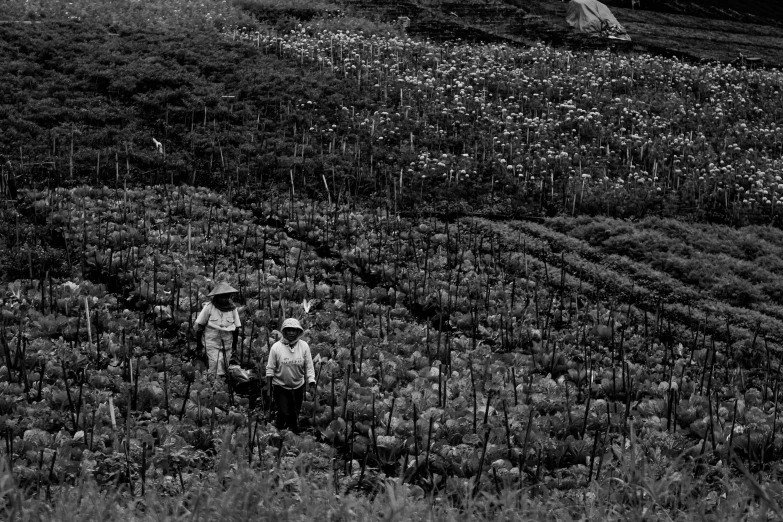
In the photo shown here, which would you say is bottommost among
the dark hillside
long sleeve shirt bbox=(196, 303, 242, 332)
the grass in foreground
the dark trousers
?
the dark trousers

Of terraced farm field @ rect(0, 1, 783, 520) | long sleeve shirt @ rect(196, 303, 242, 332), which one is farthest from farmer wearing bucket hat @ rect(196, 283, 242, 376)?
terraced farm field @ rect(0, 1, 783, 520)

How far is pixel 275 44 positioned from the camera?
111 feet

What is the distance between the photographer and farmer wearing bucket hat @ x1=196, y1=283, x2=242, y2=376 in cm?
1098

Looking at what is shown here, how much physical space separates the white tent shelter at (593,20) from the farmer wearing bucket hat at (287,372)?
35.3 metres

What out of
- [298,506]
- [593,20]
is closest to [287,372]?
[298,506]

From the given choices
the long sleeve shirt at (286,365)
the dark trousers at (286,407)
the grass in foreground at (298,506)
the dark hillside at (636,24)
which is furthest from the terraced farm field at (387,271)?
the dark hillside at (636,24)

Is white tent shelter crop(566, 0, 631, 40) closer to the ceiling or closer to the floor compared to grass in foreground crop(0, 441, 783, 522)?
closer to the ceiling

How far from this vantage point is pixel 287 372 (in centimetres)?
985

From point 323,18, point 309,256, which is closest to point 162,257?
point 309,256

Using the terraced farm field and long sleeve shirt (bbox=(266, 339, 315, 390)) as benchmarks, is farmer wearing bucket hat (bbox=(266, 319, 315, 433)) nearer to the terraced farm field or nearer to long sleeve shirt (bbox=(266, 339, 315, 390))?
long sleeve shirt (bbox=(266, 339, 315, 390))

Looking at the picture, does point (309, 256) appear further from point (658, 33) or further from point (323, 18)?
point (658, 33)

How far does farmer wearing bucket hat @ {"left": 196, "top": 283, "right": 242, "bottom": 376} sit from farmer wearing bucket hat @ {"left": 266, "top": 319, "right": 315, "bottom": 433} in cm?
127

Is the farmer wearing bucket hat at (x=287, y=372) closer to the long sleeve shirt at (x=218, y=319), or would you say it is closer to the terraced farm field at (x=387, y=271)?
the terraced farm field at (x=387, y=271)

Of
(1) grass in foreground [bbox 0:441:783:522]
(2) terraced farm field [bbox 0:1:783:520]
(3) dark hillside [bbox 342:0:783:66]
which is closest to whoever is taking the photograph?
(1) grass in foreground [bbox 0:441:783:522]
